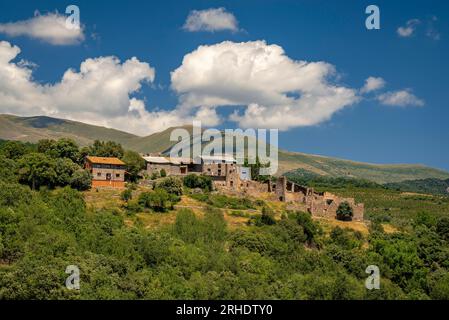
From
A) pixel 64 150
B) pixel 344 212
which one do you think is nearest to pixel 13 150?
pixel 64 150

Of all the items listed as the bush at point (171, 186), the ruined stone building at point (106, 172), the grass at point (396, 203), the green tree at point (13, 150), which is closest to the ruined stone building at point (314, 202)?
the bush at point (171, 186)

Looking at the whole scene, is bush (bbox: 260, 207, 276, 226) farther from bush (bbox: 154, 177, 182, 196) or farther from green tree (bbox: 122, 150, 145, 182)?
green tree (bbox: 122, 150, 145, 182)

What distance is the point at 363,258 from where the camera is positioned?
53.7 meters

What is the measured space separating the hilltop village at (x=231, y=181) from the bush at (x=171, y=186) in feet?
15.1

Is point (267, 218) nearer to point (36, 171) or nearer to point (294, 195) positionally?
point (294, 195)

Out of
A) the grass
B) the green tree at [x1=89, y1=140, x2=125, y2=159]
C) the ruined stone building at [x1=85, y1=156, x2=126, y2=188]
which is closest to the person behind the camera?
the ruined stone building at [x1=85, y1=156, x2=126, y2=188]

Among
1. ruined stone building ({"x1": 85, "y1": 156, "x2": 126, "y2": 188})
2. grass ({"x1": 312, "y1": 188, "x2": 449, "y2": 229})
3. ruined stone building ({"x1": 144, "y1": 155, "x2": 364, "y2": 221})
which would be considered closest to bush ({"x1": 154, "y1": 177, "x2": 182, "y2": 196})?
ruined stone building ({"x1": 85, "y1": 156, "x2": 126, "y2": 188})

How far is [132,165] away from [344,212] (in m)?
25.8

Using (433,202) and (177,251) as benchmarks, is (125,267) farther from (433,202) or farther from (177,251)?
(433,202)

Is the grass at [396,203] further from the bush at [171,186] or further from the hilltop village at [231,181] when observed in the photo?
the bush at [171,186]

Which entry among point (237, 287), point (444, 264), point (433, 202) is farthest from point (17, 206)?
point (433, 202)

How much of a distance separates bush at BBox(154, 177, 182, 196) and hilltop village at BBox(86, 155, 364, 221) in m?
4.60

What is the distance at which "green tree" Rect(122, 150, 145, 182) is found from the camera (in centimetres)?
6869

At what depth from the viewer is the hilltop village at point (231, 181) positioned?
64.9 metres
